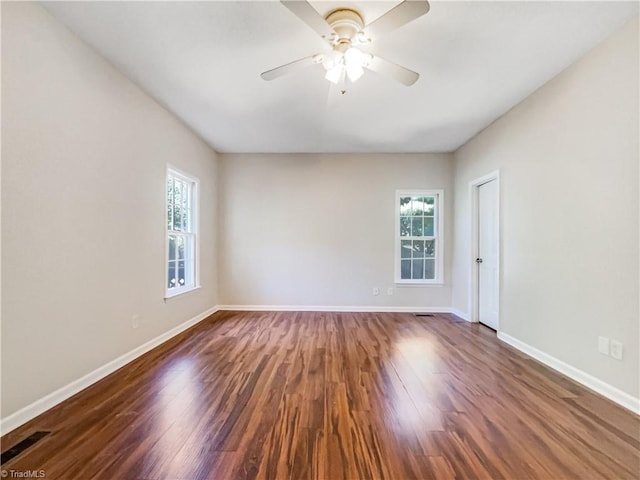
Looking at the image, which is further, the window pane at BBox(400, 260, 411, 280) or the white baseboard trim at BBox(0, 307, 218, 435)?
the window pane at BBox(400, 260, 411, 280)

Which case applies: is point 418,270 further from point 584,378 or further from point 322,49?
point 322,49

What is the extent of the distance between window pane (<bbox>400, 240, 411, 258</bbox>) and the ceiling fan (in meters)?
3.19

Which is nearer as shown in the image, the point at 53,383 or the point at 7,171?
the point at 7,171

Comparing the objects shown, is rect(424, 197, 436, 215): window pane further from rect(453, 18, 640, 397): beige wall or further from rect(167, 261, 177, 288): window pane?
rect(167, 261, 177, 288): window pane

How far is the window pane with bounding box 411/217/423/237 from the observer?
16.7ft

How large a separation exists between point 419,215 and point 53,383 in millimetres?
4907

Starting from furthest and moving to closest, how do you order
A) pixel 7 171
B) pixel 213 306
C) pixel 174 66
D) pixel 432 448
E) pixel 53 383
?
pixel 213 306 < pixel 174 66 < pixel 53 383 < pixel 7 171 < pixel 432 448

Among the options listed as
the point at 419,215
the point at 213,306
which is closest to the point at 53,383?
the point at 213,306

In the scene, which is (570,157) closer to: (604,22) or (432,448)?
(604,22)

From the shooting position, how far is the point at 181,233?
397 cm

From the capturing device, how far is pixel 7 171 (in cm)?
172

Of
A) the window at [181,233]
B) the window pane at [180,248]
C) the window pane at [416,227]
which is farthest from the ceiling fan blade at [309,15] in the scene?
the window pane at [416,227]

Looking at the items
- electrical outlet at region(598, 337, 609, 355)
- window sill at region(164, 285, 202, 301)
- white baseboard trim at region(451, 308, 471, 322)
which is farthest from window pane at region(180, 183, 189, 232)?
electrical outlet at region(598, 337, 609, 355)

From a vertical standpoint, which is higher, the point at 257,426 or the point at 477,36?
the point at 477,36
